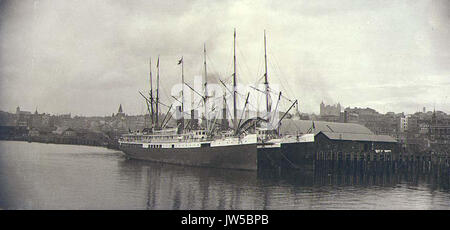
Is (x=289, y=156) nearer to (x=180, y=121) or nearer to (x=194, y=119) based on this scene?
(x=194, y=119)

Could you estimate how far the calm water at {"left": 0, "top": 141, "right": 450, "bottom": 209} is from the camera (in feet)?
87.4

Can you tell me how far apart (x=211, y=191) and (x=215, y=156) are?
1896 cm

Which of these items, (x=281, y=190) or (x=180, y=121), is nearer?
(x=281, y=190)

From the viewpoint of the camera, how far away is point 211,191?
32312 millimetres

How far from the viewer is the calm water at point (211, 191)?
1049 inches

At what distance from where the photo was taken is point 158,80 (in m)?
71.4

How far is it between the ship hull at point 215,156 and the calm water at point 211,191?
12.7ft

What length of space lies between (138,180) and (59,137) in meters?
138

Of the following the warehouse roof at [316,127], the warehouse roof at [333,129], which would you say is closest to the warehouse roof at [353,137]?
the warehouse roof at [333,129]

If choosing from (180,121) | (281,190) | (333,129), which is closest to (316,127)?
(333,129)

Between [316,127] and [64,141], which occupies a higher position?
[316,127]

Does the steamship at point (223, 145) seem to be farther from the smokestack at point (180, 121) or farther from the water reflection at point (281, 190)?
the water reflection at point (281, 190)
